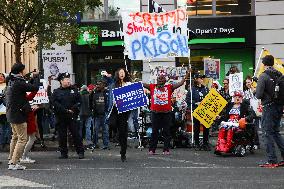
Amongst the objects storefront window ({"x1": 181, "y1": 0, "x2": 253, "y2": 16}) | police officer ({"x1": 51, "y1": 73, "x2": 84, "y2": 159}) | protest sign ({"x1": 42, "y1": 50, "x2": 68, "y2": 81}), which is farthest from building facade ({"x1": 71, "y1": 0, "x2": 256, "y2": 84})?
police officer ({"x1": 51, "y1": 73, "x2": 84, "y2": 159})

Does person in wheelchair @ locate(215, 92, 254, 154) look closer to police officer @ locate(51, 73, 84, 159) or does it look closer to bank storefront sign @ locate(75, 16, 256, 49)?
police officer @ locate(51, 73, 84, 159)

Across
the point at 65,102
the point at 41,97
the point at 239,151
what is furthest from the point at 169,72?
the point at 65,102

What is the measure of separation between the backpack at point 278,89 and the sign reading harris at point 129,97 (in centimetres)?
310

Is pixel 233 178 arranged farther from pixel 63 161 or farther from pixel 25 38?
pixel 25 38

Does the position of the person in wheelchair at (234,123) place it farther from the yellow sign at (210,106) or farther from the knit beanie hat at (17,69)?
the knit beanie hat at (17,69)

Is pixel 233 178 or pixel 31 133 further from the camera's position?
pixel 31 133

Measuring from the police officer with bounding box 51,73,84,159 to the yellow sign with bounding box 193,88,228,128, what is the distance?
9.72 feet

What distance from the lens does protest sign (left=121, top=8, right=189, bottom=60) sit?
1480 centimetres

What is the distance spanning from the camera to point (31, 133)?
12.4m

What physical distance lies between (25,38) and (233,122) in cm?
631

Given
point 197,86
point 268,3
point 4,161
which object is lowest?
point 4,161

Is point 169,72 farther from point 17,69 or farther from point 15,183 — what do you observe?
point 15,183

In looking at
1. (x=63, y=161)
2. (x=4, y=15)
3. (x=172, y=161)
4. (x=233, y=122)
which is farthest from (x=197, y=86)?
(x=4, y=15)

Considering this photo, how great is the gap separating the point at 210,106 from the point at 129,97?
230 cm
